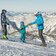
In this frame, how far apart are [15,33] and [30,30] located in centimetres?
155

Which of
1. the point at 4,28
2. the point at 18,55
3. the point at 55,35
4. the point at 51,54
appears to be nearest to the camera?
the point at 18,55

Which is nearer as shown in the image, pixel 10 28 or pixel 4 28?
pixel 4 28

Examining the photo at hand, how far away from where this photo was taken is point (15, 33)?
3038 centimetres

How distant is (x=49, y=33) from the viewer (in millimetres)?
28156

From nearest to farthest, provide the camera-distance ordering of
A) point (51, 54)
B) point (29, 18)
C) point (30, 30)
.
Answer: point (51, 54) < point (30, 30) < point (29, 18)

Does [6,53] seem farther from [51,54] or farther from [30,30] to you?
[30,30]

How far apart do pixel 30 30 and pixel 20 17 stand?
480 centimetres

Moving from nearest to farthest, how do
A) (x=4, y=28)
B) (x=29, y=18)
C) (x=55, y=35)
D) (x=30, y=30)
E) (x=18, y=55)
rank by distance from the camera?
(x=18, y=55) < (x=4, y=28) < (x=55, y=35) < (x=30, y=30) < (x=29, y=18)

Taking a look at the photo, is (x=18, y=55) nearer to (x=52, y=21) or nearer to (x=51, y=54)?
(x=51, y=54)

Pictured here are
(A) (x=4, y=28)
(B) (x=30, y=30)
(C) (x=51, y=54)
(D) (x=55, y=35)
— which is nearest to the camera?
(C) (x=51, y=54)

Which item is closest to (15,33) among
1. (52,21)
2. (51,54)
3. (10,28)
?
(10,28)

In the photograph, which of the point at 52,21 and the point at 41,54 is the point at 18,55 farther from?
the point at 52,21

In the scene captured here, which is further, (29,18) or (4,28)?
(29,18)

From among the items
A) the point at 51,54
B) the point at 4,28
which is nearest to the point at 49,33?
the point at 4,28
